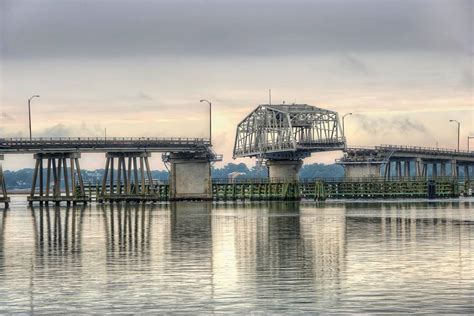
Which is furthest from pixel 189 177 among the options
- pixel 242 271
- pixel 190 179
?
pixel 242 271

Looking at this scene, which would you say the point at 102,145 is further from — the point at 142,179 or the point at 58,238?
the point at 58,238

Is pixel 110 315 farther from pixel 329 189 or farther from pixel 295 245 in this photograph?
pixel 329 189

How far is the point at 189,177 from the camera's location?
600 feet

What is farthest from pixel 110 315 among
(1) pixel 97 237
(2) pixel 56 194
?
(2) pixel 56 194

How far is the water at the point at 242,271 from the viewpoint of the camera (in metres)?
32.2

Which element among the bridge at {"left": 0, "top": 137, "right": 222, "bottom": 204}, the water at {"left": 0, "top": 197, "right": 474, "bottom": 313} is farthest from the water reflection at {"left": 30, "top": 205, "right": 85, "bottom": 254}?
the bridge at {"left": 0, "top": 137, "right": 222, "bottom": 204}

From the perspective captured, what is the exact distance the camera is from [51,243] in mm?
61969

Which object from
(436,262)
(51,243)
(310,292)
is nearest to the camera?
(310,292)

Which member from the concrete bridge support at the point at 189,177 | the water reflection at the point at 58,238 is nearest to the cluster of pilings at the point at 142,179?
the concrete bridge support at the point at 189,177

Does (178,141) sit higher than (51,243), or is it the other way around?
(178,141)

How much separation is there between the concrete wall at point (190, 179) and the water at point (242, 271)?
111085mm

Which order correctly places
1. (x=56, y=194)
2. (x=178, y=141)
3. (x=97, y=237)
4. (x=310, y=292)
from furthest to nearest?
(x=178, y=141) < (x=56, y=194) < (x=97, y=237) < (x=310, y=292)

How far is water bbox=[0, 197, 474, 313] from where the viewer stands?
32.2 meters

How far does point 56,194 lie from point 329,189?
5923 cm
